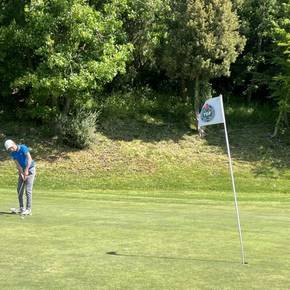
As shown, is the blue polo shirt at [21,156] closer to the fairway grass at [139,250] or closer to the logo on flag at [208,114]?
the fairway grass at [139,250]

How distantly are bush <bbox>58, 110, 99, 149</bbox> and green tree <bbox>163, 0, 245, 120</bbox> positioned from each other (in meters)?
6.20

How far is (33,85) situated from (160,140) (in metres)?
8.73

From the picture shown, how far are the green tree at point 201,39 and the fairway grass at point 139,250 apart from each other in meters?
19.0

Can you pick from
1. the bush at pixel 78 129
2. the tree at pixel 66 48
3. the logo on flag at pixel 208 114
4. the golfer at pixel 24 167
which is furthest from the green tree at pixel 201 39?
the logo on flag at pixel 208 114

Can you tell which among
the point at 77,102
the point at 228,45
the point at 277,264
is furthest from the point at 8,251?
the point at 228,45

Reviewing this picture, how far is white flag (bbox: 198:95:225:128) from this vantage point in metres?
9.98

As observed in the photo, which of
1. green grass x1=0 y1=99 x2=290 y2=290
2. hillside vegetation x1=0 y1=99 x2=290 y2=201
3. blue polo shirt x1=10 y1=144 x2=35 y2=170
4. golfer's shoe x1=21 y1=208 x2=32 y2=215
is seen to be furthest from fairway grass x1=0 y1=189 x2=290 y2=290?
hillside vegetation x1=0 y1=99 x2=290 y2=201

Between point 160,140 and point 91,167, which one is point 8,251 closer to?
point 91,167

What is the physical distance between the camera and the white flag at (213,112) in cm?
998

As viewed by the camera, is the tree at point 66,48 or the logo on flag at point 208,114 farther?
the tree at point 66,48

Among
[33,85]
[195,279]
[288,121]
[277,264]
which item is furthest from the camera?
[288,121]

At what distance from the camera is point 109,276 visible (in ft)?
27.5

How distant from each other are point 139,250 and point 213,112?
8.90ft

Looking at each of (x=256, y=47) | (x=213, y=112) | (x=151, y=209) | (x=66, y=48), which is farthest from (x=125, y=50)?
(x=213, y=112)
